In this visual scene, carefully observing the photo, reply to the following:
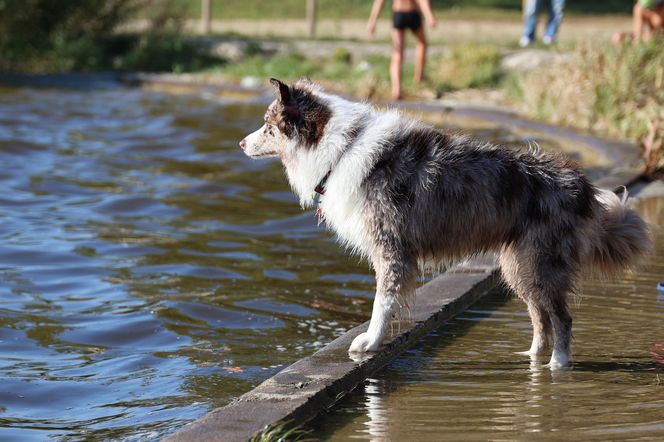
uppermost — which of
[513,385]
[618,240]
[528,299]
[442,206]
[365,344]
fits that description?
[442,206]

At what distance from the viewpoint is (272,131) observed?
6.23 metres

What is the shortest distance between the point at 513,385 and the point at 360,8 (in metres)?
27.8

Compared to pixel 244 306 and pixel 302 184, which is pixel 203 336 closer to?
pixel 244 306

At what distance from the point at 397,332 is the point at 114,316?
2587mm

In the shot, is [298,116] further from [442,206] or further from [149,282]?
[149,282]

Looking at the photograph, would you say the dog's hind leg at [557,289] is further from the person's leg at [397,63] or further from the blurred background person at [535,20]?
the blurred background person at [535,20]

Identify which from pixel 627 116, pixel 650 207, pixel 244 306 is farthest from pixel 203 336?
pixel 627 116

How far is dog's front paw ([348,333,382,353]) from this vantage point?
18.8 feet

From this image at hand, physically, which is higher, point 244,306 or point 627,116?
point 627,116

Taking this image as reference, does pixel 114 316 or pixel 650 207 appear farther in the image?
pixel 650 207

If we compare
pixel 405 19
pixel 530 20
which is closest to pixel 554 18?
pixel 530 20

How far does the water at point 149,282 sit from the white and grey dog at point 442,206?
112 cm

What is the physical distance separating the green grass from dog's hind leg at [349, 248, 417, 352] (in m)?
25.5

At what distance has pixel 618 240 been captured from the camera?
20.1 ft
